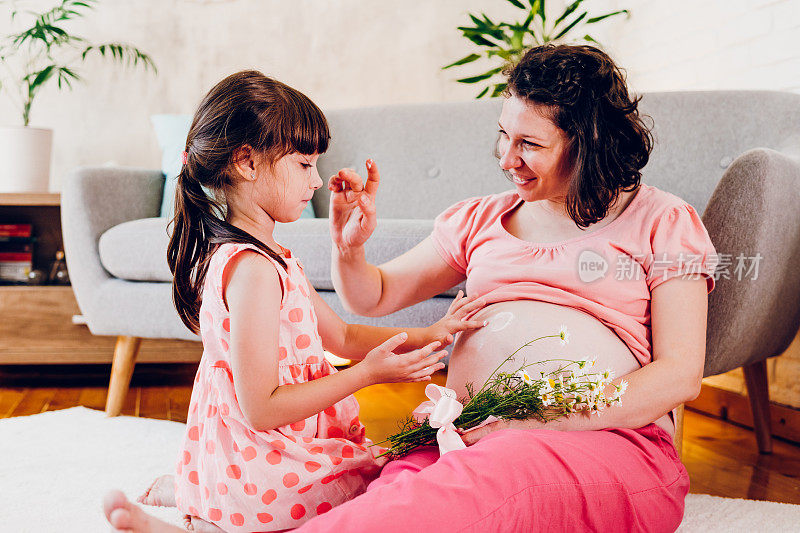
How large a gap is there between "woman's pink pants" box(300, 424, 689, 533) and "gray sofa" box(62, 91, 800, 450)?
496 mm

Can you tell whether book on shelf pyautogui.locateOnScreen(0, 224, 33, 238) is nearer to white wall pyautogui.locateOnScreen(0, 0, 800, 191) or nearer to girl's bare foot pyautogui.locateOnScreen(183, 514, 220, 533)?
white wall pyautogui.locateOnScreen(0, 0, 800, 191)

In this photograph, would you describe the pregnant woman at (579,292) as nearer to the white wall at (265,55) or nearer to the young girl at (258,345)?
the young girl at (258,345)

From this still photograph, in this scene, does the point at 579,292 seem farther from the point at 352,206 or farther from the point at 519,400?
the point at 352,206

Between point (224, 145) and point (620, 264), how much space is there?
62cm

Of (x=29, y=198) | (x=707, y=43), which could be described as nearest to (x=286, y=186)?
(x=29, y=198)

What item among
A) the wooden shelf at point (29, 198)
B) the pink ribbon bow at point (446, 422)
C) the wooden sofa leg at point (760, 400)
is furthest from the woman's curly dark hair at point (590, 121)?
the wooden shelf at point (29, 198)

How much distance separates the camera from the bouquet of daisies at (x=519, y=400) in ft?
3.18

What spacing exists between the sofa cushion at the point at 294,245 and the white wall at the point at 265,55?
4.44ft

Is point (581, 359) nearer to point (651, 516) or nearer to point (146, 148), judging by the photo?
point (651, 516)

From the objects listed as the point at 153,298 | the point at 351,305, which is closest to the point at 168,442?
the point at 153,298

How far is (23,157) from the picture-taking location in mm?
2857

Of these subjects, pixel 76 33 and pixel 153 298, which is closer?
pixel 153 298

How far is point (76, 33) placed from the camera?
3.14 m

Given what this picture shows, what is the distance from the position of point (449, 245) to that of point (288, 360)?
457 millimetres
